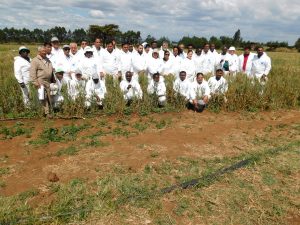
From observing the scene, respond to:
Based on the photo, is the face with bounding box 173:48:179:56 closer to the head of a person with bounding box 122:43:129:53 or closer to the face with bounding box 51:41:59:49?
the head of a person with bounding box 122:43:129:53

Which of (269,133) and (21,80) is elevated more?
(21,80)

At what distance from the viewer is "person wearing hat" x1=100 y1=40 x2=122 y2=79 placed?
848cm

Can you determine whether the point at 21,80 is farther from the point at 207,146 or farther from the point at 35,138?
the point at 207,146

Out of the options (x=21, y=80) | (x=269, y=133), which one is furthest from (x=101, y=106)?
(x=269, y=133)

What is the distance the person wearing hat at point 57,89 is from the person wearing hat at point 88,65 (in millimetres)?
714

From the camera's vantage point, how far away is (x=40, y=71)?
622 cm

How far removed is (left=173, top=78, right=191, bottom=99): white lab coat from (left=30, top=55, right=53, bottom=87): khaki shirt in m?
2.91

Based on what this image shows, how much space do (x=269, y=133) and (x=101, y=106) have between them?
369 cm

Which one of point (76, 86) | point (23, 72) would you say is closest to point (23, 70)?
point (23, 72)

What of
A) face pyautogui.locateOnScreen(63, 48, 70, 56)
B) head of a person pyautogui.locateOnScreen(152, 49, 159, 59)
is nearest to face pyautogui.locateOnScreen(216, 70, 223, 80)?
head of a person pyautogui.locateOnScreen(152, 49, 159, 59)

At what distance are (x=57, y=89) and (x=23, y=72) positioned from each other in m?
0.87

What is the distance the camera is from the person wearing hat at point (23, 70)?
6.54 meters

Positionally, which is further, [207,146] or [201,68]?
[201,68]

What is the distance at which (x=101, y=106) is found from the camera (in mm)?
7043
